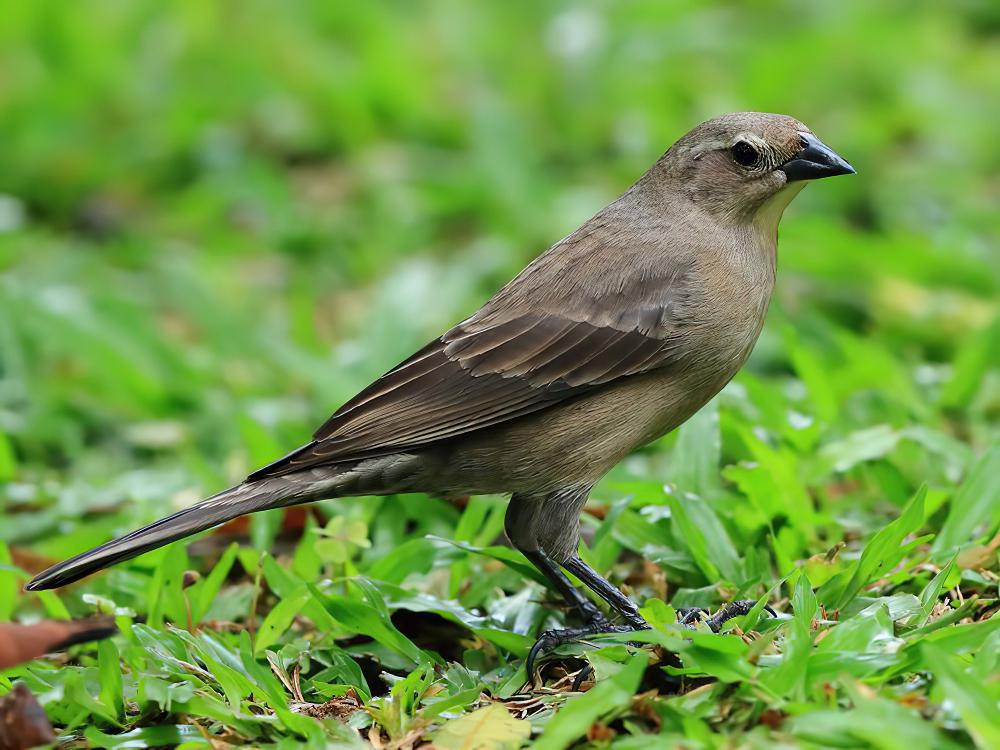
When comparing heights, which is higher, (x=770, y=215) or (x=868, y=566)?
(x=770, y=215)

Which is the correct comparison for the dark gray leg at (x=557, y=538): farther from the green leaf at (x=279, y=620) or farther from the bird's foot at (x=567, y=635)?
→ the green leaf at (x=279, y=620)

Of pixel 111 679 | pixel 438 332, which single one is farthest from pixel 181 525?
pixel 438 332

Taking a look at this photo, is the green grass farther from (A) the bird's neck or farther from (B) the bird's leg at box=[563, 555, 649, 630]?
(A) the bird's neck

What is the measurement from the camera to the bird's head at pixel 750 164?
4.33 m

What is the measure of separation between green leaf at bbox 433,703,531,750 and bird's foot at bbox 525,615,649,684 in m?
0.42

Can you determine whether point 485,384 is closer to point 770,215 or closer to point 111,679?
point 770,215

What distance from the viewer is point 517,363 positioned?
4.25 m

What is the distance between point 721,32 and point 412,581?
5.95 meters

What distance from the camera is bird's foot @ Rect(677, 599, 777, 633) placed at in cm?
377

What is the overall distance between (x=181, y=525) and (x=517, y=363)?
3.84ft

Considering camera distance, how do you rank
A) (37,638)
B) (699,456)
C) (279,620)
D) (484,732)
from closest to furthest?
(37,638)
(484,732)
(279,620)
(699,456)

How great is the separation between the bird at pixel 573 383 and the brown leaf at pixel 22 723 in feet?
2.88

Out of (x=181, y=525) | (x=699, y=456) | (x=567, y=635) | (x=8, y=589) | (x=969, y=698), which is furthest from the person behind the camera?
(x=699, y=456)

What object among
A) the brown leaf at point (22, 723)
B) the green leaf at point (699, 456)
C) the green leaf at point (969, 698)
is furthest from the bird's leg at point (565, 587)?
the brown leaf at point (22, 723)
